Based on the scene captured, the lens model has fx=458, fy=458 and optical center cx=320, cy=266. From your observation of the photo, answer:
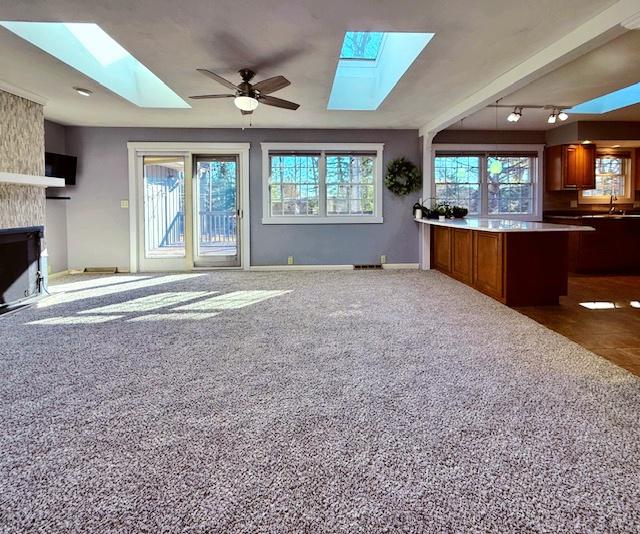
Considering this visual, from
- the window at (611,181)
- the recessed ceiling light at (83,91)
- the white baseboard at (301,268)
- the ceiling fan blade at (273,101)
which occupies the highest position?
the recessed ceiling light at (83,91)

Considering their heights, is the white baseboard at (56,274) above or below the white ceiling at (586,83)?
below

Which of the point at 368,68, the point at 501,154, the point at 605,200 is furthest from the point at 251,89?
the point at 605,200

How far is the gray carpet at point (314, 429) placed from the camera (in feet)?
5.09

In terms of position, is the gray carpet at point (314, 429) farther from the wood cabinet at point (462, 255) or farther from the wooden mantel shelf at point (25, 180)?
the wood cabinet at point (462, 255)

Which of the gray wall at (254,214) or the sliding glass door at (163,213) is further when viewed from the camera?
the sliding glass door at (163,213)

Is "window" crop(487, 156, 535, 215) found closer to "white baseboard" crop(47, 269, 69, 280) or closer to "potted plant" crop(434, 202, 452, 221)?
"potted plant" crop(434, 202, 452, 221)

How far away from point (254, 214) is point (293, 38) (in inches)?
170

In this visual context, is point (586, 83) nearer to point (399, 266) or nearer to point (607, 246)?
point (607, 246)

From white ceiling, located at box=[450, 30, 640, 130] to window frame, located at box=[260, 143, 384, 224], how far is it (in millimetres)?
1666

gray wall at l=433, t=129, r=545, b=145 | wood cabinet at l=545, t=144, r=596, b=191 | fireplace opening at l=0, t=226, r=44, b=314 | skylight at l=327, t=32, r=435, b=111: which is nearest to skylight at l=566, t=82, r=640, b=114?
wood cabinet at l=545, t=144, r=596, b=191

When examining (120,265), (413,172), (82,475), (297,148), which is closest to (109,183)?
(120,265)

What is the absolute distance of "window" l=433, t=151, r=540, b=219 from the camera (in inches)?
326

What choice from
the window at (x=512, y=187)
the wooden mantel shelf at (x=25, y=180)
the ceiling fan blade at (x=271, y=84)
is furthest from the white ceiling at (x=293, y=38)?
the window at (x=512, y=187)

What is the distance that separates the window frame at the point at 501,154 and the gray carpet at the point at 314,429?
473cm
